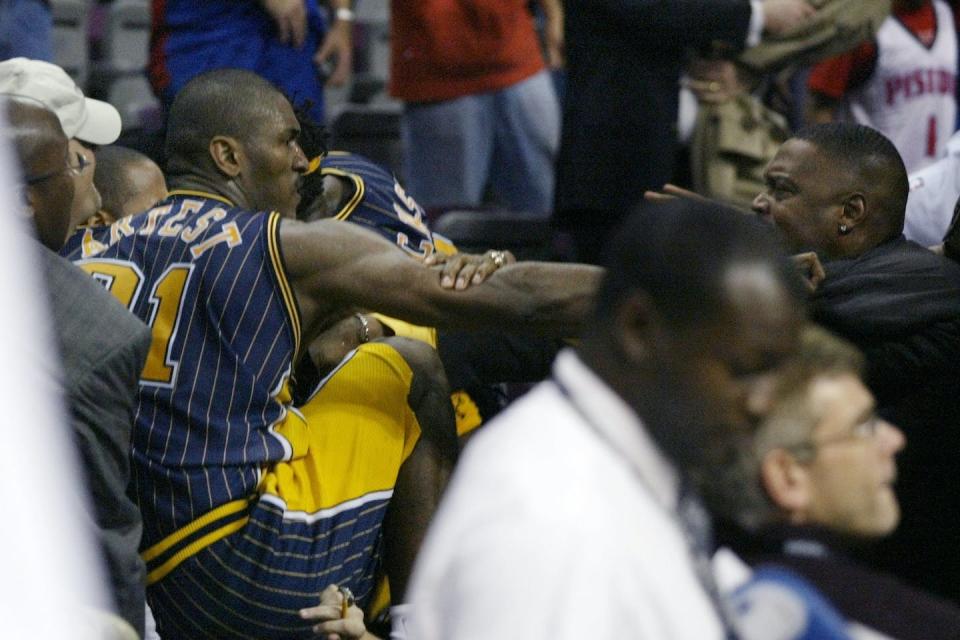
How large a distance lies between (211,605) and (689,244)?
190cm

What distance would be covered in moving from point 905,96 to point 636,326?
5.00 metres

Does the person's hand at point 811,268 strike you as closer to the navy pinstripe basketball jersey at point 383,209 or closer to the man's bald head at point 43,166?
the navy pinstripe basketball jersey at point 383,209

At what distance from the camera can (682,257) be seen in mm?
1889

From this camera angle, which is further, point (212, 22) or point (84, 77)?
point (84, 77)

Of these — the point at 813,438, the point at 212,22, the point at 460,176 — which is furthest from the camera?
the point at 460,176

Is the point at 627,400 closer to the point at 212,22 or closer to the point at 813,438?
the point at 813,438

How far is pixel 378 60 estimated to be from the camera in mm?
7953

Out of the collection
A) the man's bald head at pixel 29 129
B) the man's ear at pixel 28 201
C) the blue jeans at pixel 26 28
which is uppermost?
the man's bald head at pixel 29 129

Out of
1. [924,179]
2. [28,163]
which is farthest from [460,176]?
[28,163]

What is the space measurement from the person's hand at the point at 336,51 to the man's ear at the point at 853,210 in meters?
2.69

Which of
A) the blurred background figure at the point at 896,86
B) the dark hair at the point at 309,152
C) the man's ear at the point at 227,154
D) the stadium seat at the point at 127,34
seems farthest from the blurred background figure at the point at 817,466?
the stadium seat at the point at 127,34

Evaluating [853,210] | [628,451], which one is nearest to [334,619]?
[853,210]

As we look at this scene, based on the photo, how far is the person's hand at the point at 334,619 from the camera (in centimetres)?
343

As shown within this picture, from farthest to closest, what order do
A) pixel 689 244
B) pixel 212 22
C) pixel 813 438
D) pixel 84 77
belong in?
pixel 84 77 < pixel 212 22 < pixel 813 438 < pixel 689 244
